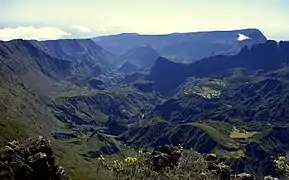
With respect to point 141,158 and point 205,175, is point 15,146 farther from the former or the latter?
point 205,175

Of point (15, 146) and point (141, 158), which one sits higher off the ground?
point (15, 146)

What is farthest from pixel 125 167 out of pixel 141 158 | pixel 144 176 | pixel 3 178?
pixel 3 178

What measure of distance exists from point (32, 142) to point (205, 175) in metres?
45.8

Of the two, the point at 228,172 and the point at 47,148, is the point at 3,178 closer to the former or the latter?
the point at 47,148

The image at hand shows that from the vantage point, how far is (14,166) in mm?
112938

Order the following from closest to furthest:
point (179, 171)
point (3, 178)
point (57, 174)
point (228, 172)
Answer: point (3, 178)
point (179, 171)
point (57, 174)
point (228, 172)

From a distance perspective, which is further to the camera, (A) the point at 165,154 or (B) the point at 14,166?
(A) the point at 165,154

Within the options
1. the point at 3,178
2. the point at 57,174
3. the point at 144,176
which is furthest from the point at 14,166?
the point at 144,176

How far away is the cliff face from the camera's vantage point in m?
112

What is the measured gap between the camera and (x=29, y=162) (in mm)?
118562

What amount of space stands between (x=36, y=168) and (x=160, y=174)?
1226 inches

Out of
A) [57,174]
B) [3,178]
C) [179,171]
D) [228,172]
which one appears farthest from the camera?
[228,172]

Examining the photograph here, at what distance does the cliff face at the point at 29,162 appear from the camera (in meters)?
112

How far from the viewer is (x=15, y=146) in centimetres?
12175
